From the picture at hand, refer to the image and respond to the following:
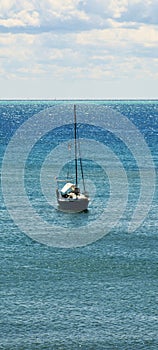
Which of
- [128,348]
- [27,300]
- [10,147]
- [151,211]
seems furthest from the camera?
[10,147]

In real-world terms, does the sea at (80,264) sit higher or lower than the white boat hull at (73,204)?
lower

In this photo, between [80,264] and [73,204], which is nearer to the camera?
[80,264]

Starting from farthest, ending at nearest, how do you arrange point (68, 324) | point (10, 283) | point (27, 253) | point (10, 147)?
point (10, 147), point (27, 253), point (10, 283), point (68, 324)

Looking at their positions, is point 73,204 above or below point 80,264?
above

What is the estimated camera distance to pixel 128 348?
57.7 m

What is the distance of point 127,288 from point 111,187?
49.2 m

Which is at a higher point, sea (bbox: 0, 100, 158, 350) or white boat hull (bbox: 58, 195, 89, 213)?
white boat hull (bbox: 58, 195, 89, 213)

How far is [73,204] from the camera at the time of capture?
10294cm

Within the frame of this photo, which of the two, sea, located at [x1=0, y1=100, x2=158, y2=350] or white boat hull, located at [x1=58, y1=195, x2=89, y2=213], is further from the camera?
white boat hull, located at [x1=58, y1=195, x2=89, y2=213]

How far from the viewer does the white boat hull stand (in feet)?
336

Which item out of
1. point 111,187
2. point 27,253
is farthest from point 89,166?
point 27,253

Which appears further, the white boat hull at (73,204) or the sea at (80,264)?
the white boat hull at (73,204)

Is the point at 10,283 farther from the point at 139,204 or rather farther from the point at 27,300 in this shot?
the point at 139,204

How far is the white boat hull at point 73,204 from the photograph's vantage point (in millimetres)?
102438
